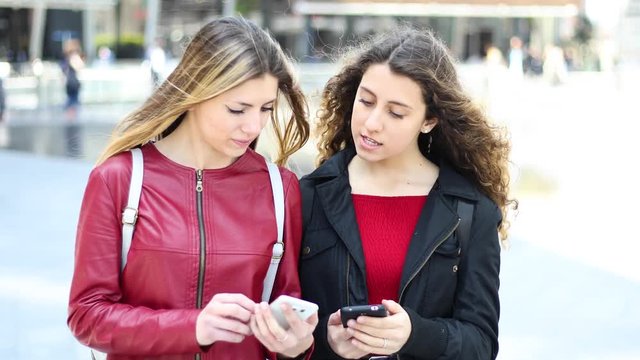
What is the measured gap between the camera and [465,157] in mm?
2441

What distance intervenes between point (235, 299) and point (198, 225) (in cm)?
25

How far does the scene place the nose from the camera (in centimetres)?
222

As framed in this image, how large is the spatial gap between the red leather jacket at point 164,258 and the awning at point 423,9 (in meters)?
39.2

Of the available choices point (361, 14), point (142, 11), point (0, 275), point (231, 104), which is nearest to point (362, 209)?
point (231, 104)

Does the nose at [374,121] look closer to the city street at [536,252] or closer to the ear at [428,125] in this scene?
the ear at [428,125]

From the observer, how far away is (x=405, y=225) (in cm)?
225

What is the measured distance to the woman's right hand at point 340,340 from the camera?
6.84ft

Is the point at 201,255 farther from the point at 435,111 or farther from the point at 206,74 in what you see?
the point at 435,111

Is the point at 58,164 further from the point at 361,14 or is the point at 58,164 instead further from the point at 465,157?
the point at 361,14

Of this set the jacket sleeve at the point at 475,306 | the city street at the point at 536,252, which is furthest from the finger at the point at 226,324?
the city street at the point at 536,252

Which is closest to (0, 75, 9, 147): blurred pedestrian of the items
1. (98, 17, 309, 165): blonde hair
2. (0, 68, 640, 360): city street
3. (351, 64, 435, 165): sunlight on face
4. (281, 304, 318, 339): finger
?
(0, 68, 640, 360): city street

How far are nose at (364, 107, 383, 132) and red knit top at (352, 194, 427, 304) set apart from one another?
18 cm

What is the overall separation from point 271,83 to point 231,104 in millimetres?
112

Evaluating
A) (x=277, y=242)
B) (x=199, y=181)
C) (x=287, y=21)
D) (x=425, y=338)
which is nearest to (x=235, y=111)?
(x=199, y=181)
